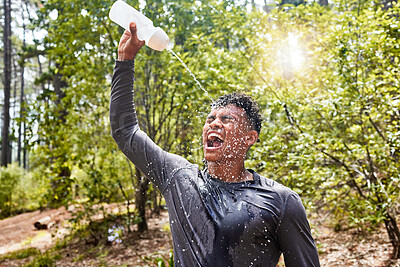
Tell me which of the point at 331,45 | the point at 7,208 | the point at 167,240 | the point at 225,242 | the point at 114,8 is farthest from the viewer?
the point at 7,208

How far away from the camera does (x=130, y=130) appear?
63.1 inches

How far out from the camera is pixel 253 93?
453 centimetres

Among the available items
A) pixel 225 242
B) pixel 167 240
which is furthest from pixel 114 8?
pixel 167 240

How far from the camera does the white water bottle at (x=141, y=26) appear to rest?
6.06ft

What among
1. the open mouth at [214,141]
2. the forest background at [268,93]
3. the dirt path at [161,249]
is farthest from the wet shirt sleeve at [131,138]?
the dirt path at [161,249]

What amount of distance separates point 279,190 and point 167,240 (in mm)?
5571

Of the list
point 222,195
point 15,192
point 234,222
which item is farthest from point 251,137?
point 15,192

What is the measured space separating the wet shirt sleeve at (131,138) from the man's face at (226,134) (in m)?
0.18

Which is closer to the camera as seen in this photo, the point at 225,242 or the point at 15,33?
the point at 225,242

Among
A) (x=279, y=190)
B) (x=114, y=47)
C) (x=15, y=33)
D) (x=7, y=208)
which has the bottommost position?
(x=7, y=208)

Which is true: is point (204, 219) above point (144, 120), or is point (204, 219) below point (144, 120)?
below

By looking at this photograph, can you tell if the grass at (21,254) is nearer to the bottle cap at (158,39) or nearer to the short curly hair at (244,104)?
the bottle cap at (158,39)

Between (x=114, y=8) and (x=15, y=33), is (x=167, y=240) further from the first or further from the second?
(x=15, y=33)

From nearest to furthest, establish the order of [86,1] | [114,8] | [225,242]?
[225,242], [114,8], [86,1]
